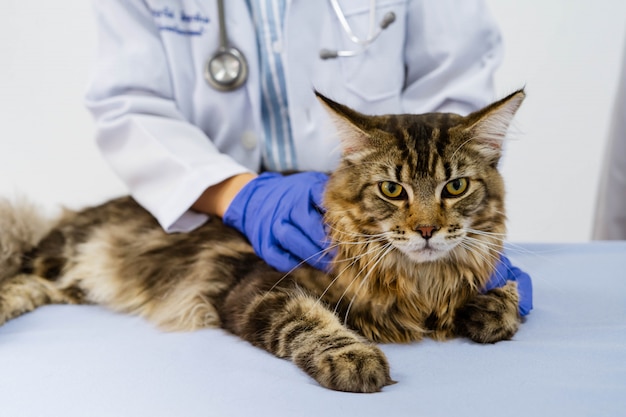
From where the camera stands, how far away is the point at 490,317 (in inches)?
45.6

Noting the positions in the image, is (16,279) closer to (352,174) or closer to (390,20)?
(352,174)

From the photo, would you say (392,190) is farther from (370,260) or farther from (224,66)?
(224,66)

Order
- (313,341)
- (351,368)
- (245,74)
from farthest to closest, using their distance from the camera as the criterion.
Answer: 1. (245,74)
2. (313,341)
3. (351,368)

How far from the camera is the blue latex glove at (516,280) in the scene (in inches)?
49.7

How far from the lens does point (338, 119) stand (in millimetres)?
1151

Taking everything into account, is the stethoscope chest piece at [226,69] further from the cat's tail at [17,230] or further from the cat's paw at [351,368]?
the cat's paw at [351,368]

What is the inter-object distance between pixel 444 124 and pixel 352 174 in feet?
0.72

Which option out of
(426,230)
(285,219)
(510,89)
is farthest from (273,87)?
(510,89)

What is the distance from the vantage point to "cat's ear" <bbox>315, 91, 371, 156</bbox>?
1.09 metres

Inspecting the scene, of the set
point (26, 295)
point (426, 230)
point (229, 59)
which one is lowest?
point (26, 295)

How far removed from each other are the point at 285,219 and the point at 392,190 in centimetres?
30

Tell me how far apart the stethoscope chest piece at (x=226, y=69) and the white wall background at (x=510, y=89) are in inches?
43.6

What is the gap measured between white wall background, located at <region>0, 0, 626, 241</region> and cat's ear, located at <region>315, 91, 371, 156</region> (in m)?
1.39

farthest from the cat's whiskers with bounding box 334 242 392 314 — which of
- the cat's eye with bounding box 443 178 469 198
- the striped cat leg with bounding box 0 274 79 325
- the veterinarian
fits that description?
the striped cat leg with bounding box 0 274 79 325
